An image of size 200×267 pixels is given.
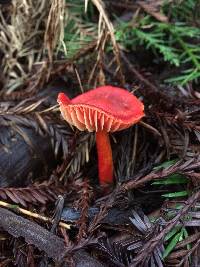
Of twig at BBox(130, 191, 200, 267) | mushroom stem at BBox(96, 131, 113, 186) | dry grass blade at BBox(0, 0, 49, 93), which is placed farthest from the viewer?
dry grass blade at BBox(0, 0, 49, 93)

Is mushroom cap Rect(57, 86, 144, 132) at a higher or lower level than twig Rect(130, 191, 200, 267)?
higher

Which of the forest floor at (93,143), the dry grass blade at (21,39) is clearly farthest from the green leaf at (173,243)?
the dry grass blade at (21,39)

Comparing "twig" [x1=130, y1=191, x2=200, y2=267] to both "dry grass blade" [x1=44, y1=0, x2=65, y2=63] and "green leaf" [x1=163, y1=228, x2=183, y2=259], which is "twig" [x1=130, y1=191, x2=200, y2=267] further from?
"dry grass blade" [x1=44, y1=0, x2=65, y2=63]

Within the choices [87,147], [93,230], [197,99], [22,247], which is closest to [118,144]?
[87,147]

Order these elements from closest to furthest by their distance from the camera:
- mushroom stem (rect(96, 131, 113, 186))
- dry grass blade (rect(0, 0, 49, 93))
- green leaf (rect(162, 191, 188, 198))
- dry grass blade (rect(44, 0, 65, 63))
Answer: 1. green leaf (rect(162, 191, 188, 198))
2. mushroom stem (rect(96, 131, 113, 186))
3. dry grass blade (rect(44, 0, 65, 63))
4. dry grass blade (rect(0, 0, 49, 93))

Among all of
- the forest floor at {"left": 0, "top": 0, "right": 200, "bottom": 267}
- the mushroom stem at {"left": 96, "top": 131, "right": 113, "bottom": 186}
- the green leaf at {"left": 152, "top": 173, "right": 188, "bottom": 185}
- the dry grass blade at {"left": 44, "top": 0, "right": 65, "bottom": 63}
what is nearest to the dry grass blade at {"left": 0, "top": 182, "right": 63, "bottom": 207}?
the forest floor at {"left": 0, "top": 0, "right": 200, "bottom": 267}

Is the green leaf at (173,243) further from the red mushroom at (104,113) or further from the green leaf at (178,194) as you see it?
the red mushroom at (104,113)

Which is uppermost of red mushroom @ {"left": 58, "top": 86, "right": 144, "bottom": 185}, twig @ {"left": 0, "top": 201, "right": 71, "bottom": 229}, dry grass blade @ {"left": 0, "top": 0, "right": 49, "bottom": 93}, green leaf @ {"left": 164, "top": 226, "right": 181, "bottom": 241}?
dry grass blade @ {"left": 0, "top": 0, "right": 49, "bottom": 93}
